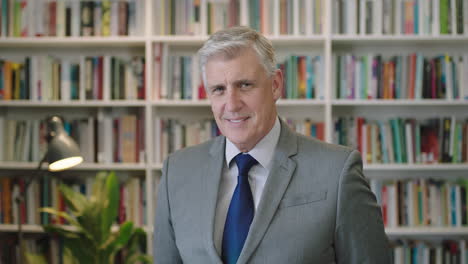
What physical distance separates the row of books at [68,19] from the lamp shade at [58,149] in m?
0.81

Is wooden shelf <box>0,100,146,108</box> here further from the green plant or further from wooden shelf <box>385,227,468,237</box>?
wooden shelf <box>385,227,468,237</box>

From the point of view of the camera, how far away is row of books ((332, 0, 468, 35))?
2926 millimetres

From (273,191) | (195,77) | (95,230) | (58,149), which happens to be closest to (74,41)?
(195,77)

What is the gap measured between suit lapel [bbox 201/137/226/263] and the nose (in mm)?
181

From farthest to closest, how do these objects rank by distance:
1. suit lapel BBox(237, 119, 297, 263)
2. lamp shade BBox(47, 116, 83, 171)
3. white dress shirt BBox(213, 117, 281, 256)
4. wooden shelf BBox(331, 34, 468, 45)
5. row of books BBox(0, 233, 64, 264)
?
row of books BBox(0, 233, 64, 264), wooden shelf BBox(331, 34, 468, 45), lamp shade BBox(47, 116, 83, 171), white dress shirt BBox(213, 117, 281, 256), suit lapel BBox(237, 119, 297, 263)

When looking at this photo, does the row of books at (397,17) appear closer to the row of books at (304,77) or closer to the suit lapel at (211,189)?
the row of books at (304,77)

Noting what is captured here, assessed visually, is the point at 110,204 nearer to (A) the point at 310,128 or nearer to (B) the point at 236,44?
(A) the point at 310,128

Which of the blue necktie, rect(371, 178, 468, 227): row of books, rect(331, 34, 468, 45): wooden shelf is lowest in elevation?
rect(371, 178, 468, 227): row of books

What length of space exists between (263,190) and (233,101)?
0.77ft

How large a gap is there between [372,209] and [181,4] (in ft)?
6.93

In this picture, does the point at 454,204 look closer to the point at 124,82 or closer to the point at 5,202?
the point at 124,82

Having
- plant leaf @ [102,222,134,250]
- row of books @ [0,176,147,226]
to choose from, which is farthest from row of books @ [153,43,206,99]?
plant leaf @ [102,222,134,250]

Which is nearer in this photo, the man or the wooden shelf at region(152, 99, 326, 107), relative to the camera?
the man

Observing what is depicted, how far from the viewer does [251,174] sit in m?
A: 1.33
